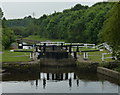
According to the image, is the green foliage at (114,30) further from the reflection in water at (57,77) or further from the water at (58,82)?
the reflection in water at (57,77)

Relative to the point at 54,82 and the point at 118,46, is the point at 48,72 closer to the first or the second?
the point at 54,82

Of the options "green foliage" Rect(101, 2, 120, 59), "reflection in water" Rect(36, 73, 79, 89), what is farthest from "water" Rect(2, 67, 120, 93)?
"green foliage" Rect(101, 2, 120, 59)

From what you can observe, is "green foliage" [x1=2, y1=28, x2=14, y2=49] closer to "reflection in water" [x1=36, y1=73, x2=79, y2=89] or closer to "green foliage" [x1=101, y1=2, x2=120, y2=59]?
"reflection in water" [x1=36, y1=73, x2=79, y2=89]

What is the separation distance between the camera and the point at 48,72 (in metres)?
30.8

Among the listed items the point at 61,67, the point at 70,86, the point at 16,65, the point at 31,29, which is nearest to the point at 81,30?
the point at 61,67

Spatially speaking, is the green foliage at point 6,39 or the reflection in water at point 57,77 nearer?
the reflection in water at point 57,77

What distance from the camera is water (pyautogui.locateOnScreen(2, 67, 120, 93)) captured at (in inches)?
880

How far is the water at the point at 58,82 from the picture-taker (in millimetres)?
22359

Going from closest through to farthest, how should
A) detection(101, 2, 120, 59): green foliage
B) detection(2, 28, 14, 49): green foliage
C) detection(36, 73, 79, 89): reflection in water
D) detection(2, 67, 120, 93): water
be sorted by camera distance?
1. detection(2, 67, 120, 93): water
2. detection(101, 2, 120, 59): green foliage
3. detection(36, 73, 79, 89): reflection in water
4. detection(2, 28, 14, 49): green foliage

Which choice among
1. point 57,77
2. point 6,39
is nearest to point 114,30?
point 57,77

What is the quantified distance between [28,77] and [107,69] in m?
8.90

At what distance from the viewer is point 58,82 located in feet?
85.0

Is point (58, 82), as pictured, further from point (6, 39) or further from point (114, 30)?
point (6, 39)

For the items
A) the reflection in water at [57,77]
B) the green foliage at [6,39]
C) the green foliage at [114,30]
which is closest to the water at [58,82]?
the reflection in water at [57,77]
